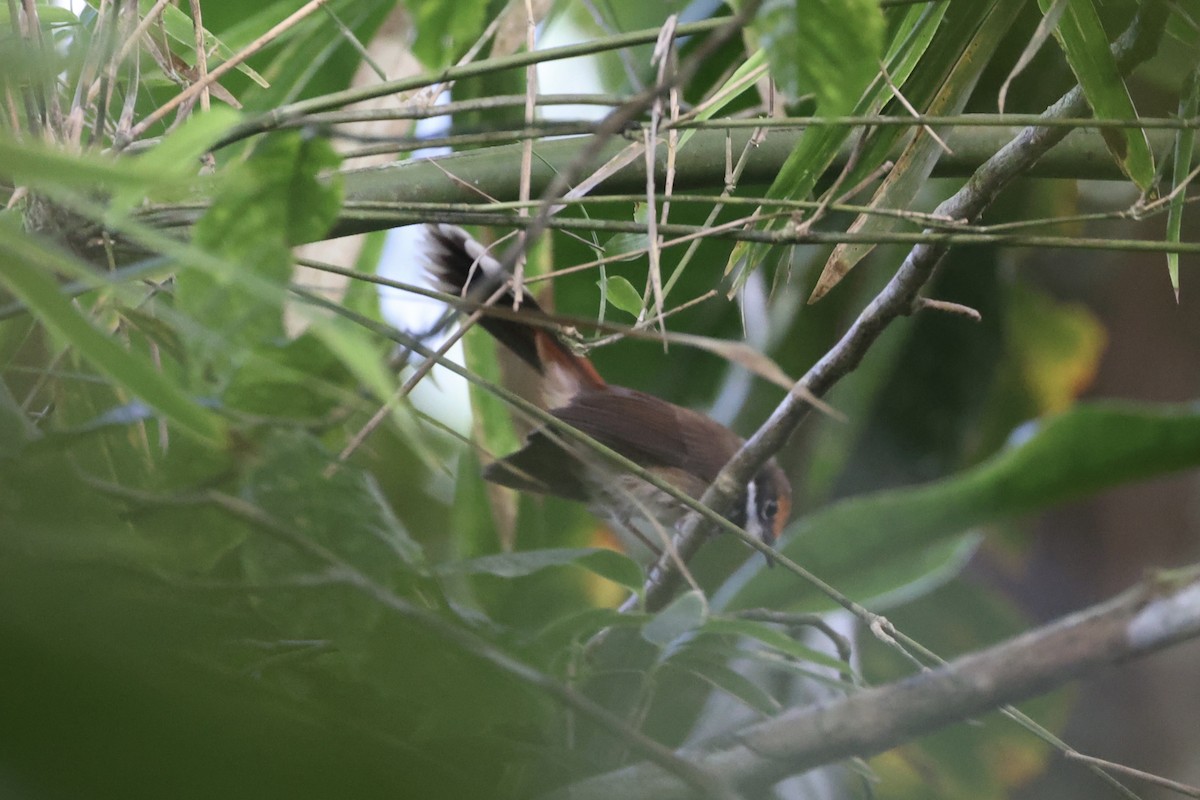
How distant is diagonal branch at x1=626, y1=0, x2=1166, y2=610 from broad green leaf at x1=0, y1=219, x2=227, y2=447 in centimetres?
26

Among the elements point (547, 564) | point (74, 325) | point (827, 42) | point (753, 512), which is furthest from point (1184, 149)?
point (753, 512)

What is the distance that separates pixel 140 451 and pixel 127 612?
244 millimetres

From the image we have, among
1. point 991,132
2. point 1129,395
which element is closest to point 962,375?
point 991,132

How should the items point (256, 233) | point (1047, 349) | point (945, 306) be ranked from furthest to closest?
point (1047, 349) < point (945, 306) < point (256, 233)

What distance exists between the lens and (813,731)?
0.26 metres

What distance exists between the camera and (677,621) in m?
0.43

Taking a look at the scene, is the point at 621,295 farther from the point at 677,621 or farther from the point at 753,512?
the point at 753,512

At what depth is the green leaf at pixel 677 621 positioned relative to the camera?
418 millimetres

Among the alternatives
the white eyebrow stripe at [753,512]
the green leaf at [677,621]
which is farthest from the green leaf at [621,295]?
the white eyebrow stripe at [753,512]

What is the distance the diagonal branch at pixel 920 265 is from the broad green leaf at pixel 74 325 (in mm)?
257

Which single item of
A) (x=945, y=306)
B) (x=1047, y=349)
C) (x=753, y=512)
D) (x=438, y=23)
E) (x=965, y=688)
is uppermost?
(x=1047, y=349)

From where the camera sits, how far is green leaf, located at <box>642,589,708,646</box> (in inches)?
16.5

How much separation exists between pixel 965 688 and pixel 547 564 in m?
0.21

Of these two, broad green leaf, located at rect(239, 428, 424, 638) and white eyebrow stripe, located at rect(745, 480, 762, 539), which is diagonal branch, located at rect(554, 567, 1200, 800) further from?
white eyebrow stripe, located at rect(745, 480, 762, 539)
